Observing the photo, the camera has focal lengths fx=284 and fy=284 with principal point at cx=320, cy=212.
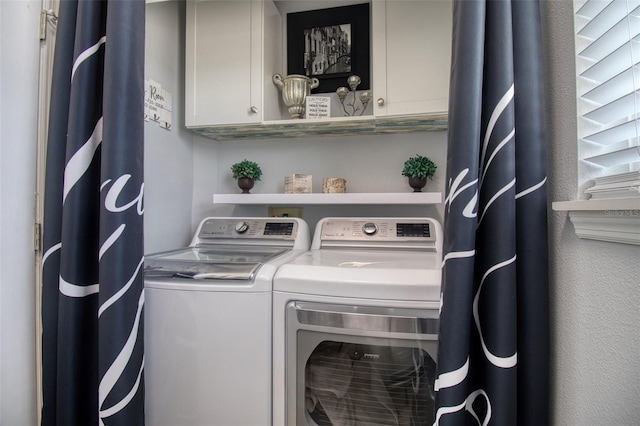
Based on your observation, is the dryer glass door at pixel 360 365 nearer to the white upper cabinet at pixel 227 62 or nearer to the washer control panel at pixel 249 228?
the washer control panel at pixel 249 228

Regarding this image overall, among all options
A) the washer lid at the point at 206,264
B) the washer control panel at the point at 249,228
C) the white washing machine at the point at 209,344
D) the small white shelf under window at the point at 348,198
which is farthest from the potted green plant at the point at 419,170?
the white washing machine at the point at 209,344

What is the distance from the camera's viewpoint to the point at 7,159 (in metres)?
0.95

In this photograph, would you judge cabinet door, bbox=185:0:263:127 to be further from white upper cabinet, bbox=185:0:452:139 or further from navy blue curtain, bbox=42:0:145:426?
navy blue curtain, bbox=42:0:145:426

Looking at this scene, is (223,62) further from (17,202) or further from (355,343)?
(355,343)

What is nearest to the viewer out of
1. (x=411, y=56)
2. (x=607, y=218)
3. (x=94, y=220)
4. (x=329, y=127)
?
(x=607, y=218)

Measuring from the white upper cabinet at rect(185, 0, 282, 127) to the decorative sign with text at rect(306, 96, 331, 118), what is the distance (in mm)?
230

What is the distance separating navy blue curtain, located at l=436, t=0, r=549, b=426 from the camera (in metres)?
0.63

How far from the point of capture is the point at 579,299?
0.58m

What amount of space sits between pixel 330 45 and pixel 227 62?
0.64 m

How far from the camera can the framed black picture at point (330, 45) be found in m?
1.72

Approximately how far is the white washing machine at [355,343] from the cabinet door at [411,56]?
2.65 ft

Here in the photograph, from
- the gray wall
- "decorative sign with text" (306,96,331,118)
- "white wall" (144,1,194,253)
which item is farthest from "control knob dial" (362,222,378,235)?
"white wall" (144,1,194,253)

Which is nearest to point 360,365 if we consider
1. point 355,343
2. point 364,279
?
point 355,343

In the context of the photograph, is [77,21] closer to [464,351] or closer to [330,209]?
A: [330,209]
